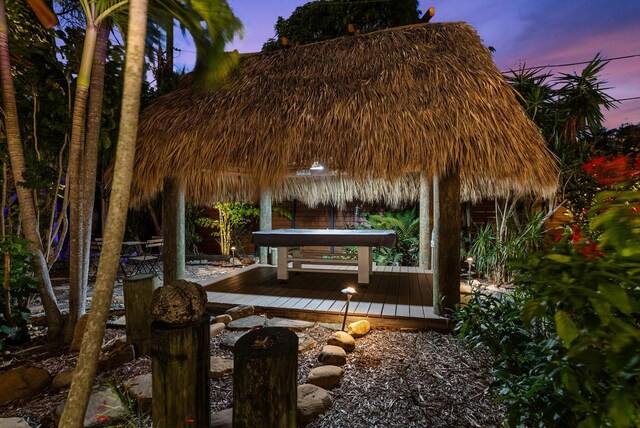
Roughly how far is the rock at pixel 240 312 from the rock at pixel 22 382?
179 cm

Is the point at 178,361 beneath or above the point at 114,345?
above

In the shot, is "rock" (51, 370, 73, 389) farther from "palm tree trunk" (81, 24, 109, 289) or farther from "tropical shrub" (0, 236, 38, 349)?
"palm tree trunk" (81, 24, 109, 289)

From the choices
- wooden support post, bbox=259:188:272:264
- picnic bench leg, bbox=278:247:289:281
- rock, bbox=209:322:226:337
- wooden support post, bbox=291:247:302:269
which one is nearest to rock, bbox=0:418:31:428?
rock, bbox=209:322:226:337

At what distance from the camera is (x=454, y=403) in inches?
84.4

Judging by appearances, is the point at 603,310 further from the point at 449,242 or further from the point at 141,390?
the point at 449,242

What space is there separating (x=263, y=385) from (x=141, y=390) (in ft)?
4.12

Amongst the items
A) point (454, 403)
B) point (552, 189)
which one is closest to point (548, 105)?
point (552, 189)

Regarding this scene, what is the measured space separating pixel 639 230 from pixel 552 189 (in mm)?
3563

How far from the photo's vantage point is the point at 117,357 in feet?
8.79

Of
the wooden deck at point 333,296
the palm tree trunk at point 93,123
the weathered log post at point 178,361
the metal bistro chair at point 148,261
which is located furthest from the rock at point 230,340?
the metal bistro chair at point 148,261

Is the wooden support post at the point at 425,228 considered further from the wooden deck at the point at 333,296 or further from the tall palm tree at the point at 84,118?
the tall palm tree at the point at 84,118

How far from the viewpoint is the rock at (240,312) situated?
3868mm

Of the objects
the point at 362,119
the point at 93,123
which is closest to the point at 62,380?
the point at 93,123

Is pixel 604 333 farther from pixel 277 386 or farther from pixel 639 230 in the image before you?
pixel 277 386
